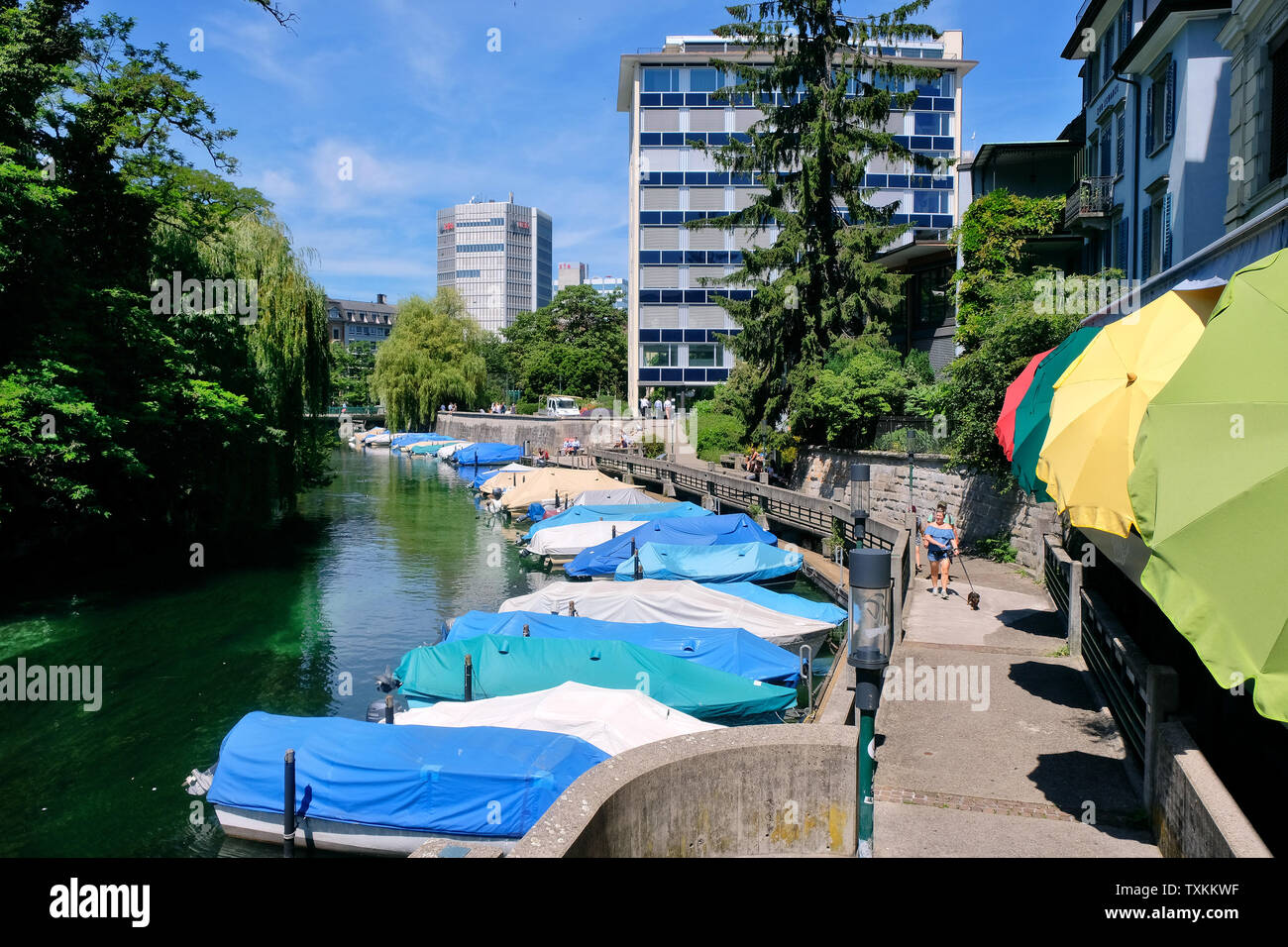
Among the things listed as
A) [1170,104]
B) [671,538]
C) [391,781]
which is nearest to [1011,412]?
[391,781]

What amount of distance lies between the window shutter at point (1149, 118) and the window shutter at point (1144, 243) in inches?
68.5

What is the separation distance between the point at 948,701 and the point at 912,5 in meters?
30.9

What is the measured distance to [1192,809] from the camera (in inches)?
251

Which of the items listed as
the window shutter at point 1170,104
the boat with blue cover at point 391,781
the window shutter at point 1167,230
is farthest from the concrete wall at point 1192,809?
the window shutter at point 1170,104

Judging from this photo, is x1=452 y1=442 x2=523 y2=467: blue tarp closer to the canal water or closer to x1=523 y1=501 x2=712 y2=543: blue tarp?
the canal water

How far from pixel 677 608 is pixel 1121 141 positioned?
69.3ft

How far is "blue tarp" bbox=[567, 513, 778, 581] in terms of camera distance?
30.7 meters

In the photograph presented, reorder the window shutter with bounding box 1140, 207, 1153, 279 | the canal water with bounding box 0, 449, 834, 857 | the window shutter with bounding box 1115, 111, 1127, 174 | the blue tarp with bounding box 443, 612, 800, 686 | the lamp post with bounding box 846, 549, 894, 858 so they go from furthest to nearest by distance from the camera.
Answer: the window shutter with bounding box 1115, 111, 1127, 174 < the window shutter with bounding box 1140, 207, 1153, 279 < the blue tarp with bounding box 443, 612, 800, 686 < the canal water with bounding box 0, 449, 834, 857 < the lamp post with bounding box 846, 549, 894, 858

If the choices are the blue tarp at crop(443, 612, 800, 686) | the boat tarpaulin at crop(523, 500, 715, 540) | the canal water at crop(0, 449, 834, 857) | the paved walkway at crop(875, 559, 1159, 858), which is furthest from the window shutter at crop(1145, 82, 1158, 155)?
the boat tarpaulin at crop(523, 500, 715, 540)

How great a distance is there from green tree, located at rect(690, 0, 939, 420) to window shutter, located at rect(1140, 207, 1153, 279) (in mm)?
10286

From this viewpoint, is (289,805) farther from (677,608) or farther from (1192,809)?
(677,608)

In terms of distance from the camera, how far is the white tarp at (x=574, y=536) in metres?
35.3

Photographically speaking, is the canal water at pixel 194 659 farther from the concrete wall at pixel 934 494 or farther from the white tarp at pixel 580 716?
the concrete wall at pixel 934 494
